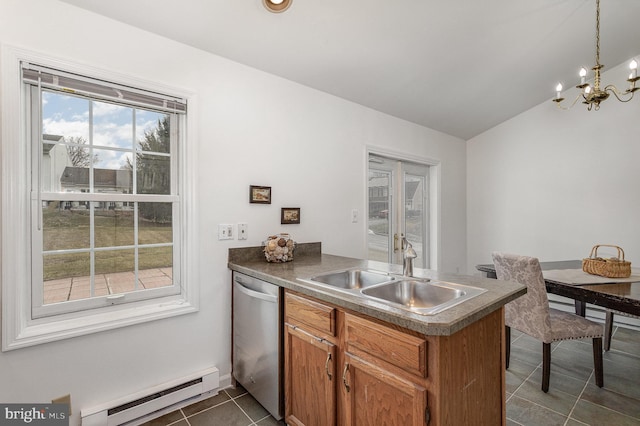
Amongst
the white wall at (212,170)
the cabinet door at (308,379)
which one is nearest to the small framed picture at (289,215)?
the white wall at (212,170)

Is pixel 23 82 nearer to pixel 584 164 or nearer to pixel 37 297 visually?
pixel 37 297

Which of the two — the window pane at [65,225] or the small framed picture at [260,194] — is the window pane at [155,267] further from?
the small framed picture at [260,194]

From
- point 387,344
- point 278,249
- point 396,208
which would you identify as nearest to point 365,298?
point 387,344

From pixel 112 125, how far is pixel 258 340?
5.19ft

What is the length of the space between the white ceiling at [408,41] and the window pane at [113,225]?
1094 millimetres

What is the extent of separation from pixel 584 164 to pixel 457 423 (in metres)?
3.72

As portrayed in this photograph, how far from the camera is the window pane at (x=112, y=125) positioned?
1.85 m

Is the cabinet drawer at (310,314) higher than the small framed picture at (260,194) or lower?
lower

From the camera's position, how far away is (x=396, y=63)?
2598mm

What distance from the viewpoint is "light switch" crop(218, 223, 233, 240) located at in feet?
7.25

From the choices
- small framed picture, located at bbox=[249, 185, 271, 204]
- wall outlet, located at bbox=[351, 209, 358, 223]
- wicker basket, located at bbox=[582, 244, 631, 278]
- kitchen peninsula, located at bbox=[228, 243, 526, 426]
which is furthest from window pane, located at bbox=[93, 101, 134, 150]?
wicker basket, located at bbox=[582, 244, 631, 278]

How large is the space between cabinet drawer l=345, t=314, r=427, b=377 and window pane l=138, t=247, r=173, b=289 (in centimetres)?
134

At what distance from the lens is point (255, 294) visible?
6.30 feet

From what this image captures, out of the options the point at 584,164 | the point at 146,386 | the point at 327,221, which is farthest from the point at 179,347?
the point at 584,164
